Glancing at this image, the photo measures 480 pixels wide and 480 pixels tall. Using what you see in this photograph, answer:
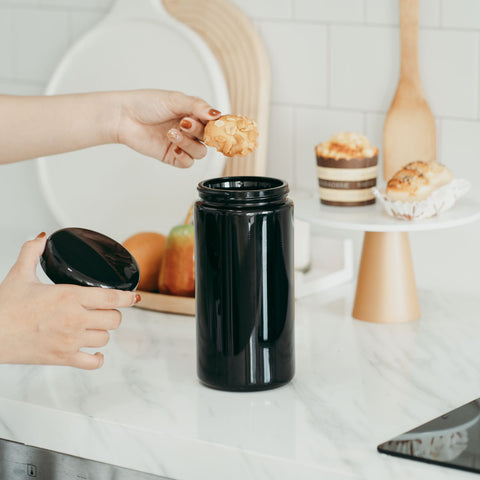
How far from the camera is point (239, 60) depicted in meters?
1.45

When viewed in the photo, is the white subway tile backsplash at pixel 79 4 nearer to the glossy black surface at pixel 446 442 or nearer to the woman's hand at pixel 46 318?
the woman's hand at pixel 46 318

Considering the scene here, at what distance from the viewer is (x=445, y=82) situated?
1312mm

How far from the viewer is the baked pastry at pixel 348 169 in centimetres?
123

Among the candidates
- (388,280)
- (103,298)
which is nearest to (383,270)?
(388,280)

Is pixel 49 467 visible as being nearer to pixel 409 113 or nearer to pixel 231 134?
pixel 231 134

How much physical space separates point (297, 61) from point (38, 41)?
58 cm

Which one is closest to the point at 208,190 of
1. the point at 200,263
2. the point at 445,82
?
the point at 200,263

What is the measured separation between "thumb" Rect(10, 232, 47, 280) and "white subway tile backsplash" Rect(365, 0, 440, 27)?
712 millimetres

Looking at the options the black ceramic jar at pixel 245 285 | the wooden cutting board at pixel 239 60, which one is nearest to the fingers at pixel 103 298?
the black ceramic jar at pixel 245 285

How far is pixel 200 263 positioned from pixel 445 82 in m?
0.56

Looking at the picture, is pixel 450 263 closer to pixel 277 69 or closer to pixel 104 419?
pixel 277 69

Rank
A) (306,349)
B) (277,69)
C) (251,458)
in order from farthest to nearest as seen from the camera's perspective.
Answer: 1. (277,69)
2. (306,349)
3. (251,458)

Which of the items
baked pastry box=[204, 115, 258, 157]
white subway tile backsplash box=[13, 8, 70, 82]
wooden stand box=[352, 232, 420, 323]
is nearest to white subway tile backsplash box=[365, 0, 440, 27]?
wooden stand box=[352, 232, 420, 323]

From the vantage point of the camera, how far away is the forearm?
1.13 metres
